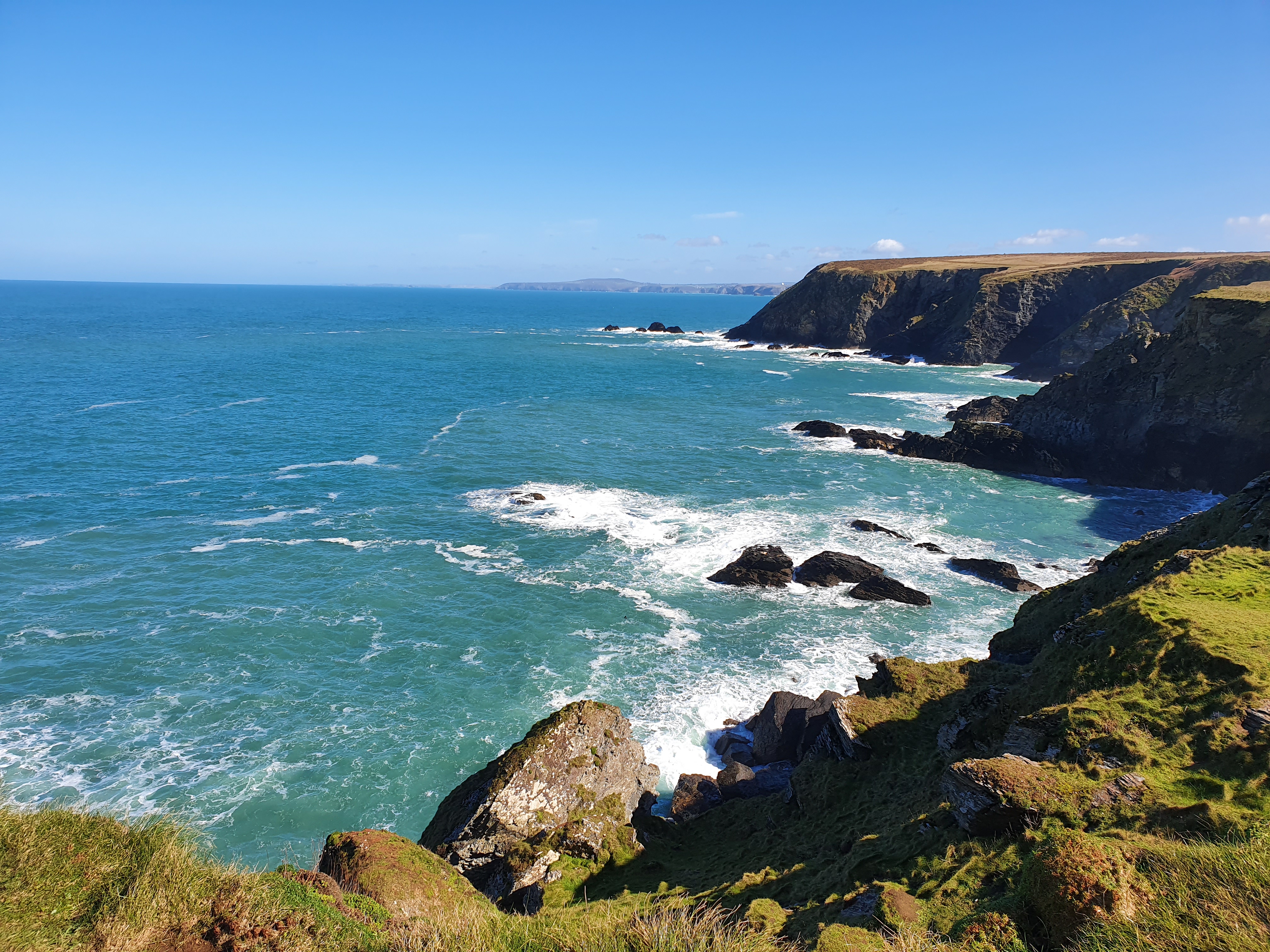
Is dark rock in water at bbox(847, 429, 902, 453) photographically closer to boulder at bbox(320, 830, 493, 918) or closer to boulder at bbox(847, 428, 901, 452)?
boulder at bbox(847, 428, 901, 452)

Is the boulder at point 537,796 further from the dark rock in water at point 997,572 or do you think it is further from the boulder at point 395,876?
the dark rock in water at point 997,572

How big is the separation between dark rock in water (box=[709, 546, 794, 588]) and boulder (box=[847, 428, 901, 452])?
28.6m

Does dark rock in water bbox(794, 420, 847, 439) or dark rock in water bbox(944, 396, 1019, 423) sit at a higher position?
dark rock in water bbox(944, 396, 1019, 423)

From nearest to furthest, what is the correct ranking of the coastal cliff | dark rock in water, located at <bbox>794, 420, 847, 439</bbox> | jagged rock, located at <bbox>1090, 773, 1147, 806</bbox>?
1. jagged rock, located at <bbox>1090, 773, 1147, 806</bbox>
2. the coastal cliff
3. dark rock in water, located at <bbox>794, 420, 847, 439</bbox>

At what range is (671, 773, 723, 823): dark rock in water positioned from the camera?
19297mm

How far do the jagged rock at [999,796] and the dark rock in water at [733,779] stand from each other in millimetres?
8849

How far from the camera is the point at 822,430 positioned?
64.1 m

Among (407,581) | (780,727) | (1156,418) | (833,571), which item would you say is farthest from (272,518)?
(1156,418)

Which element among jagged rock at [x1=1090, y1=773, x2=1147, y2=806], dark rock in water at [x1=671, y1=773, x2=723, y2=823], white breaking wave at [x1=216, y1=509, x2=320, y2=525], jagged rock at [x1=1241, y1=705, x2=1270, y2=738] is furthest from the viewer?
white breaking wave at [x1=216, y1=509, x2=320, y2=525]

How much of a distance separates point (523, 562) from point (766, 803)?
20262mm

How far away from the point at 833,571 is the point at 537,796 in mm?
21920

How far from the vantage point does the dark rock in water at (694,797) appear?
19297mm

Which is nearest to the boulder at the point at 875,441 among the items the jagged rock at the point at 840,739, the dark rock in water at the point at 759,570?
the dark rock in water at the point at 759,570

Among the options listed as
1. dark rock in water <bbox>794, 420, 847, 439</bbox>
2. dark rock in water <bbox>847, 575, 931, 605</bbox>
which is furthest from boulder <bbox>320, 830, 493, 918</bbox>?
dark rock in water <bbox>794, 420, 847, 439</bbox>
